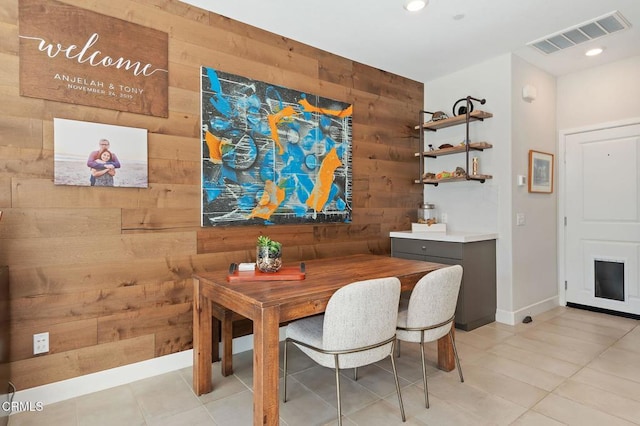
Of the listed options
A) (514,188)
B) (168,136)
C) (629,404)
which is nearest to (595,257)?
(514,188)

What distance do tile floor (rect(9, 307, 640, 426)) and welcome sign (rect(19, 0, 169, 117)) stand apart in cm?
187

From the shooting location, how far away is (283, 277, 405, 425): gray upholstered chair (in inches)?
70.2

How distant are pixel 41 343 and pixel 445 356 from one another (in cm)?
262

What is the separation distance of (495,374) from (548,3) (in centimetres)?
273

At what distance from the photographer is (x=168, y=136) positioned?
262cm

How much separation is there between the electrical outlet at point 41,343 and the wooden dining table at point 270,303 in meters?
0.87

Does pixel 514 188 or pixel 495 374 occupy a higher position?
pixel 514 188

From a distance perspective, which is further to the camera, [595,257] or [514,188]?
Answer: [595,257]

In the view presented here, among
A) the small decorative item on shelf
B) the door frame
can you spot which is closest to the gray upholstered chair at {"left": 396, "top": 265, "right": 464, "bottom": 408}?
the small decorative item on shelf

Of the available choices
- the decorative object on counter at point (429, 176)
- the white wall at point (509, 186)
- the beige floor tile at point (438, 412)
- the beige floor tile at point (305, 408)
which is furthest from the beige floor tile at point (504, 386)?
the decorative object on counter at point (429, 176)

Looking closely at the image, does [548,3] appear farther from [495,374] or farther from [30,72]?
[30,72]

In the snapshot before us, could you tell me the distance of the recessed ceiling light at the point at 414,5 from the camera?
2.66 meters

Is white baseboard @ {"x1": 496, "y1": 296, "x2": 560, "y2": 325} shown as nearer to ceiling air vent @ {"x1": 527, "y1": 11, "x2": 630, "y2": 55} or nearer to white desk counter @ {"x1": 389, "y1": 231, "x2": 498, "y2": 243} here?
white desk counter @ {"x1": 389, "y1": 231, "x2": 498, "y2": 243}

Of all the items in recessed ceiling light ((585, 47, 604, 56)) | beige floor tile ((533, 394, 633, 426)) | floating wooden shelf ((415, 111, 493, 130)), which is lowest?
beige floor tile ((533, 394, 633, 426))
